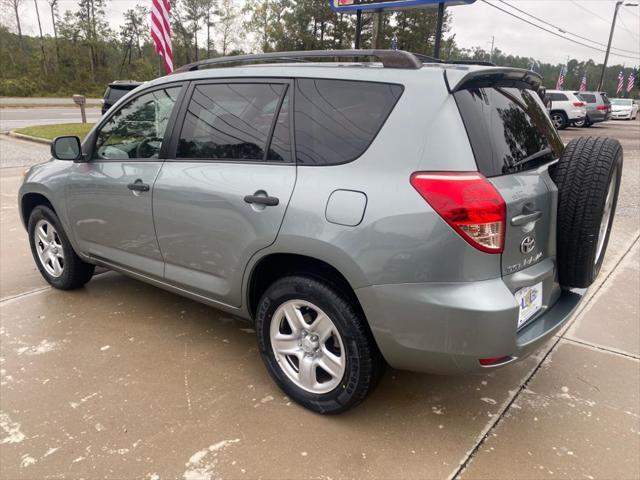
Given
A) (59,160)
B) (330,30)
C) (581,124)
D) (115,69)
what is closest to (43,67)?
(115,69)

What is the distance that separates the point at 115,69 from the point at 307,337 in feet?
188

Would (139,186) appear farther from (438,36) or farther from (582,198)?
(438,36)

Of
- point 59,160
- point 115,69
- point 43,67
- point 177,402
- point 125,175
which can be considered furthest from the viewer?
point 115,69

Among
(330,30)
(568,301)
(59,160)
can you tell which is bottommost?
(568,301)

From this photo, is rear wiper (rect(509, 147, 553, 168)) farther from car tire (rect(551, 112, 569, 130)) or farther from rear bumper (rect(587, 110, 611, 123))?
rear bumper (rect(587, 110, 611, 123))

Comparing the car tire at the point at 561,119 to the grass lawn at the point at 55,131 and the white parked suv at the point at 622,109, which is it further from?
the grass lawn at the point at 55,131

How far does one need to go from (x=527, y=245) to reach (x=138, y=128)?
254cm

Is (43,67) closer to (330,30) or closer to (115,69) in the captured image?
(115,69)

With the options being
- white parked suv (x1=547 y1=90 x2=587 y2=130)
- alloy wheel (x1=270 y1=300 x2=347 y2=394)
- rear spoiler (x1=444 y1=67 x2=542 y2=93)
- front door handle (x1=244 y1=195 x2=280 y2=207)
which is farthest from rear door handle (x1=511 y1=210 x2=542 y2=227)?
white parked suv (x1=547 y1=90 x2=587 y2=130)

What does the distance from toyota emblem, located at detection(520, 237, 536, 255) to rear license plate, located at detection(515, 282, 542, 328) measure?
169 mm

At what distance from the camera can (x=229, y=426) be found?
2.50m

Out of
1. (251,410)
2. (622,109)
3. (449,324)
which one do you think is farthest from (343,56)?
(622,109)

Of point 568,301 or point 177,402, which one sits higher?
point 568,301

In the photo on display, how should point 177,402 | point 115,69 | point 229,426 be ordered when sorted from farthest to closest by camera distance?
point 115,69
point 177,402
point 229,426
